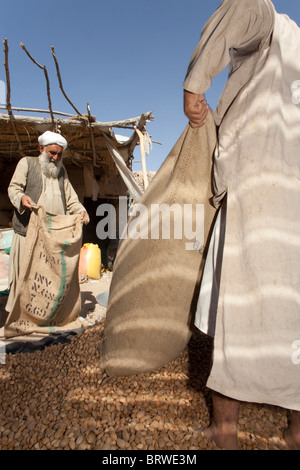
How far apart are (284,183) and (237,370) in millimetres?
844

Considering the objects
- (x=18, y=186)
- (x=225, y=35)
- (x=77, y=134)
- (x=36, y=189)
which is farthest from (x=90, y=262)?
(x=225, y=35)

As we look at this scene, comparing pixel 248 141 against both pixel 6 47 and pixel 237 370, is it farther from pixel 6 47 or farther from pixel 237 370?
pixel 6 47

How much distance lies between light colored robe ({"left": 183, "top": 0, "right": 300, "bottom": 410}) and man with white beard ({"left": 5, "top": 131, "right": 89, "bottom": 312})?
2239 millimetres

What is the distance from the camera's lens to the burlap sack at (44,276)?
2.76 metres

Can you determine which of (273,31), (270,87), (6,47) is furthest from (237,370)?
(6,47)

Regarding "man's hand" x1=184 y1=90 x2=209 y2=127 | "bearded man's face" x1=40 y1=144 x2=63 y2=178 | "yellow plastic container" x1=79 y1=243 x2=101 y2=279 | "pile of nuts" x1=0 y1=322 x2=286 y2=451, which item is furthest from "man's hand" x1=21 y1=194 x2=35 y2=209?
"yellow plastic container" x1=79 y1=243 x2=101 y2=279

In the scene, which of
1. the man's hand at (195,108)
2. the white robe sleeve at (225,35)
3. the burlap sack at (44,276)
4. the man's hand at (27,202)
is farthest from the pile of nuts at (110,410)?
the white robe sleeve at (225,35)

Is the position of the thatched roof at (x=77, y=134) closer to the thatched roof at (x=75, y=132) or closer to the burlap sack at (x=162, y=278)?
the thatched roof at (x=75, y=132)

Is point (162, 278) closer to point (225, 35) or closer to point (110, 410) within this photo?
point (110, 410)

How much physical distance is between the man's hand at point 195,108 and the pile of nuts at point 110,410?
160 centimetres

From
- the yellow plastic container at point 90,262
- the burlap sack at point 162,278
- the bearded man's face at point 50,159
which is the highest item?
the bearded man's face at point 50,159

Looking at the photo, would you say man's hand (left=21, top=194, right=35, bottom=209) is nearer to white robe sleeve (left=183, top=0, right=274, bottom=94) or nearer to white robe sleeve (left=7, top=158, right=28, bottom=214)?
white robe sleeve (left=7, top=158, right=28, bottom=214)

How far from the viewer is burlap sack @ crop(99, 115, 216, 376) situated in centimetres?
153

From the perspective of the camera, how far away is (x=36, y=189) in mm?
3076
